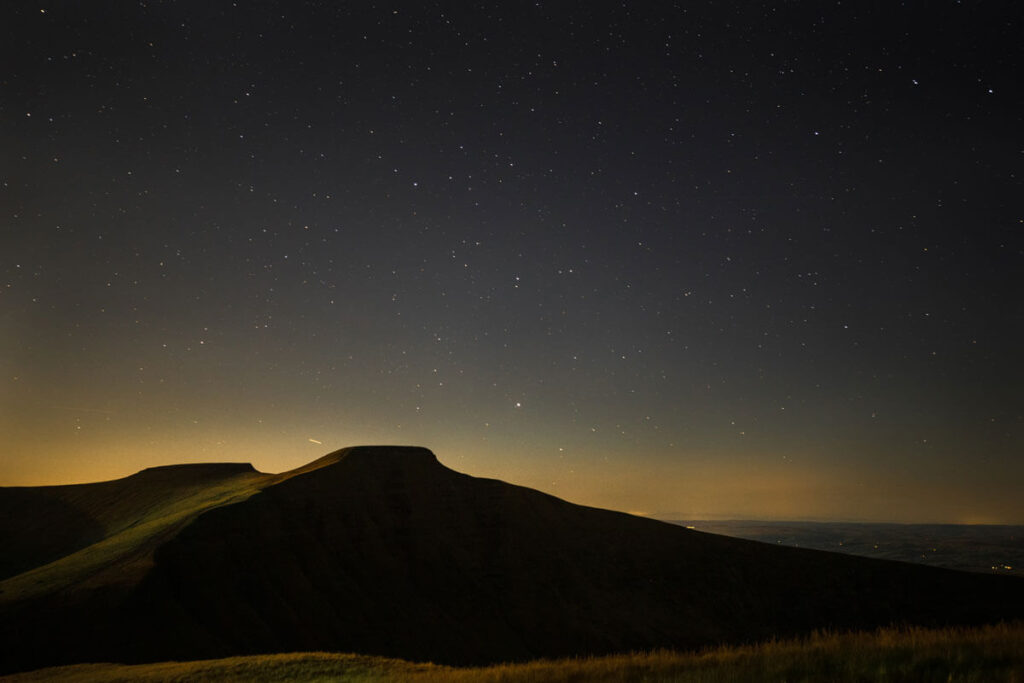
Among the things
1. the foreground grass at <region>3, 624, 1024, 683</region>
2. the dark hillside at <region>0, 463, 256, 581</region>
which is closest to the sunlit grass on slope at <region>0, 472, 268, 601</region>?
the dark hillside at <region>0, 463, 256, 581</region>

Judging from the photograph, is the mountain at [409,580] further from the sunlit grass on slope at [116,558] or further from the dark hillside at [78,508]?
the dark hillside at [78,508]

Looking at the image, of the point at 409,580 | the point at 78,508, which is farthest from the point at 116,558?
the point at 78,508

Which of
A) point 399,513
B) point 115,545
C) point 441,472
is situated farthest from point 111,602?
point 441,472

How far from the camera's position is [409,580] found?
157 ft

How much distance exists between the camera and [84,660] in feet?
92.4

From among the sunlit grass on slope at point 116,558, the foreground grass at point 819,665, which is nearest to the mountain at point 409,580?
the sunlit grass on slope at point 116,558

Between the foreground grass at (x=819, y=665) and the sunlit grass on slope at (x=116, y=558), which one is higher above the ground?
the foreground grass at (x=819, y=665)

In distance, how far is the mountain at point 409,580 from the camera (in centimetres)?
3397

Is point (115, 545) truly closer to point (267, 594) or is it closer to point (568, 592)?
point (267, 594)

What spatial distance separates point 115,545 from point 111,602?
13029mm

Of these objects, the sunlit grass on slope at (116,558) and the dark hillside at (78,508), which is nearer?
the sunlit grass on slope at (116,558)

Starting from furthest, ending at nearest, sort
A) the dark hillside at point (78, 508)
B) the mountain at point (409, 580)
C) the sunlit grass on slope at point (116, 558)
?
1. the dark hillside at point (78, 508)
2. the sunlit grass on slope at point (116, 558)
3. the mountain at point (409, 580)

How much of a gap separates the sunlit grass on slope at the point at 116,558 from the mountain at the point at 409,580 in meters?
0.24

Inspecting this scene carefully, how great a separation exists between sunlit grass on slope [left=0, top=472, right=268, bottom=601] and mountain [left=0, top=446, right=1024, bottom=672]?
244mm
